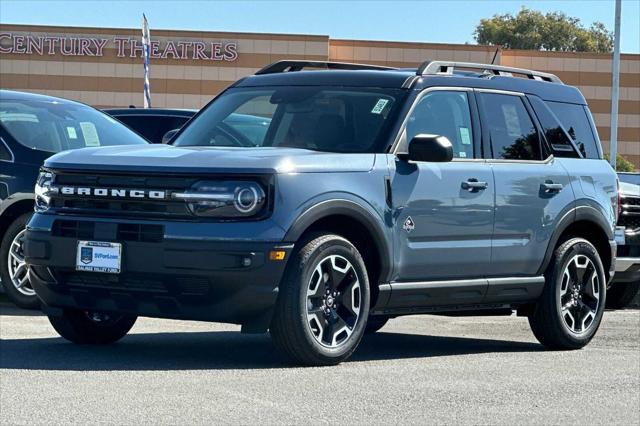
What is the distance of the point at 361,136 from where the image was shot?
338 inches

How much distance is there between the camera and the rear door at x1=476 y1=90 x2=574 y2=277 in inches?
360

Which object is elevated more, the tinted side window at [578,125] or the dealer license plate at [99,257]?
the tinted side window at [578,125]

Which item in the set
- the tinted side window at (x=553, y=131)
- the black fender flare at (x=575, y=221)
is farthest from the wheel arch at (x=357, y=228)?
the tinted side window at (x=553, y=131)

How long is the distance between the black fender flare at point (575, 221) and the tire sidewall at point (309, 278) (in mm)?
1834

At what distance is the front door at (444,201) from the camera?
844 cm

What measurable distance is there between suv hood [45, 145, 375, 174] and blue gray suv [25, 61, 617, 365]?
0.01 meters

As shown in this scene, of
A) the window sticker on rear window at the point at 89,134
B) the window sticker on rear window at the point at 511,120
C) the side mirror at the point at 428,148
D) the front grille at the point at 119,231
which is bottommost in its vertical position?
the front grille at the point at 119,231

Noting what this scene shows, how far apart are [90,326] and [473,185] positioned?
8.57 ft

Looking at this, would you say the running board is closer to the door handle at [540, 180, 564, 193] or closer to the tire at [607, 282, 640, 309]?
the door handle at [540, 180, 564, 193]

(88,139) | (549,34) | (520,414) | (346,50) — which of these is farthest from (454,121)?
(549,34)

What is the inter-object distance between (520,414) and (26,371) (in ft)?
8.84

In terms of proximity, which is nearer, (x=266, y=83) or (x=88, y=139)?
(x=266, y=83)

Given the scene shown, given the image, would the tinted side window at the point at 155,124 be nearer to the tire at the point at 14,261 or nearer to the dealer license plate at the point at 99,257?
the tire at the point at 14,261

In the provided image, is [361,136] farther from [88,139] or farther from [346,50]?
[346,50]
